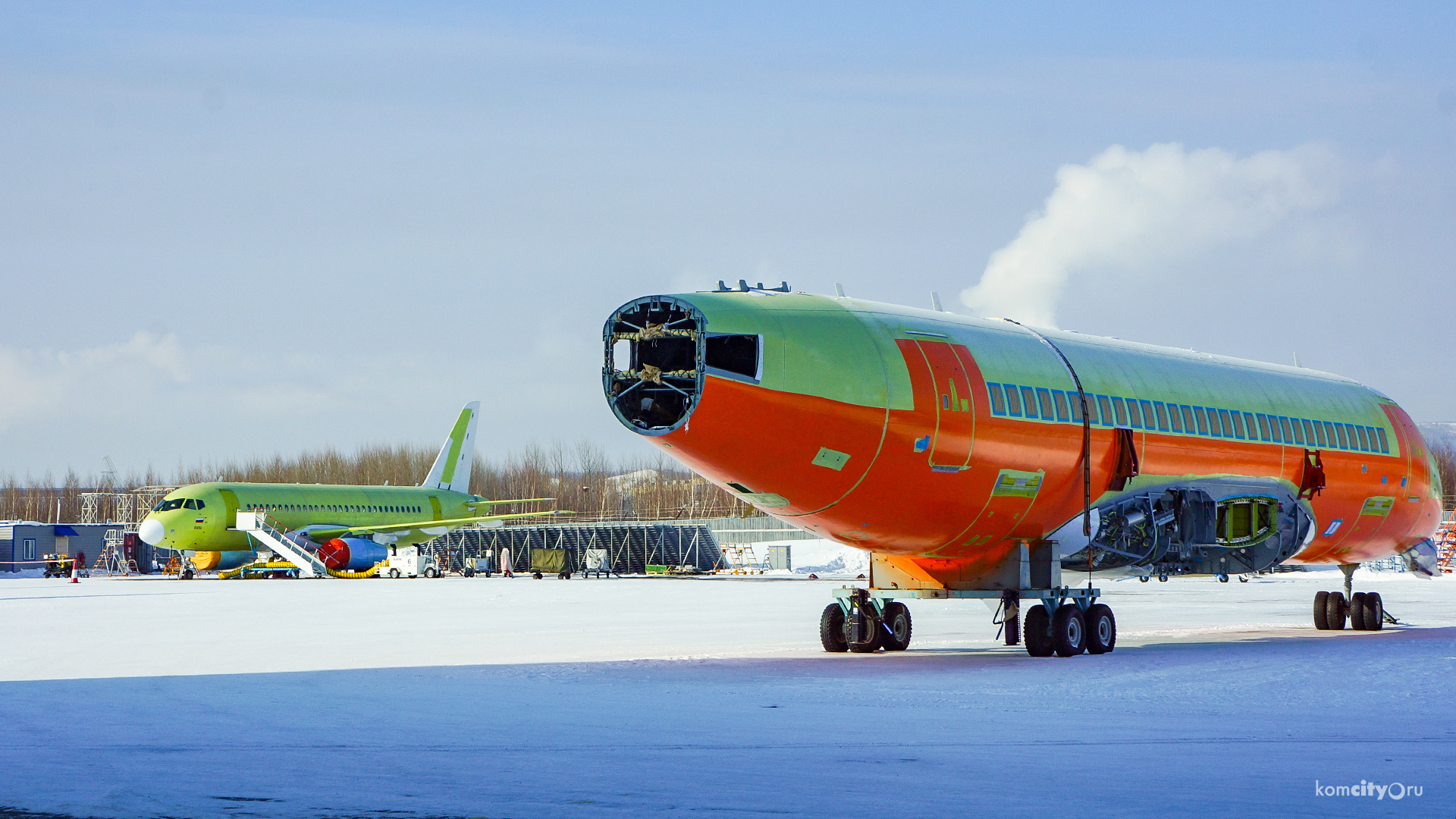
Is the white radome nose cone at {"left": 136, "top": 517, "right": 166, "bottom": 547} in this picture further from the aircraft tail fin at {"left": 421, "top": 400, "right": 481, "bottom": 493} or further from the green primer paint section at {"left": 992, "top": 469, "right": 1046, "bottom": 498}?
the green primer paint section at {"left": 992, "top": 469, "right": 1046, "bottom": 498}

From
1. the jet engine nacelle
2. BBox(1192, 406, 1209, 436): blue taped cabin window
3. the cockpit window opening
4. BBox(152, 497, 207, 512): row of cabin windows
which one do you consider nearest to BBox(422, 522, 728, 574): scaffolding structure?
the jet engine nacelle

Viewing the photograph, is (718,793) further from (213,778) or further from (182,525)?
(182,525)

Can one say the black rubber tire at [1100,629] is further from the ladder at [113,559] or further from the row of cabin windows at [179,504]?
the ladder at [113,559]

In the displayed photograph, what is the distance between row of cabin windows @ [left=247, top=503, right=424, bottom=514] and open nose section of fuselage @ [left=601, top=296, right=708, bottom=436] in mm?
51707

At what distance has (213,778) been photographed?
30.8ft

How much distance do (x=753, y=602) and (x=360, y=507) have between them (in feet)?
121

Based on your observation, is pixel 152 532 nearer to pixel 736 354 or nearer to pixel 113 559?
pixel 113 559

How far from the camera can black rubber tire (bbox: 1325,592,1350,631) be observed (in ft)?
83.7

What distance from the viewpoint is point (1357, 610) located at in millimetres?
25375

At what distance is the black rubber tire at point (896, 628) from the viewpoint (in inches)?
809

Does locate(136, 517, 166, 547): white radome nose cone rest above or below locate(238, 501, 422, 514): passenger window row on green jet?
below

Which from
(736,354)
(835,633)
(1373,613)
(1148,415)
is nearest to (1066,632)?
(835,633)

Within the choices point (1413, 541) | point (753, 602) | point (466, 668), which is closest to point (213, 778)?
point (466, 668)

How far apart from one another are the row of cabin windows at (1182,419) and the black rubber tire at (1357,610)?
2.68 metres
